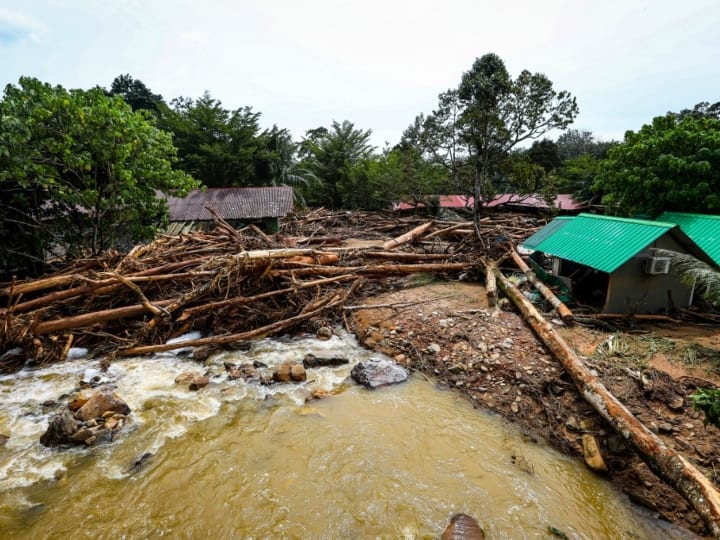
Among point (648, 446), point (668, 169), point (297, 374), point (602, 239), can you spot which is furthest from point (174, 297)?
point (668, 169)

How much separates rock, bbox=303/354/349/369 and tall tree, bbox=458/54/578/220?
11127 mm

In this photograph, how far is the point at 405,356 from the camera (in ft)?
20.7

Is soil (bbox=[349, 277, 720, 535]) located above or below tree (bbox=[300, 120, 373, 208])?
below

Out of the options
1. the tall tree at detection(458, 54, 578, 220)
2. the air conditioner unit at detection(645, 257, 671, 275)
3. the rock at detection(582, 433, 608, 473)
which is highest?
the tall tree at detection(458, 54, 578, 220)

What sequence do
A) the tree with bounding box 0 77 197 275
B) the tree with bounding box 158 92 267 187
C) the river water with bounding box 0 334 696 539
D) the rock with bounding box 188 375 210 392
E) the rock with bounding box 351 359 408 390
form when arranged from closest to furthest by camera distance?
the river water with bounding box 0 334 696 539, the rock with bounding box 188 375 210 392, the rock with bounding box 351 359 408 390, the tree with bounding box 0 77 197 275, the tree with bounding box 158 92 267 187

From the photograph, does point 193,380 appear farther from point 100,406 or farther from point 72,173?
point 72,173

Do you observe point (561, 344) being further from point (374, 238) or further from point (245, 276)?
point (374, 238)

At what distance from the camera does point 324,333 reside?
713 centimetres

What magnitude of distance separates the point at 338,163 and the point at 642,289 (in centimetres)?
2745

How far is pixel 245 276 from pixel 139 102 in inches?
1710

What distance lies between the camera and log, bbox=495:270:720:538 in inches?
113

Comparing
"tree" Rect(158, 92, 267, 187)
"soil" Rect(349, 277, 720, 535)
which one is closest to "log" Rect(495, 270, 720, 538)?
"soil" Rect(349, 277, 720, 535)

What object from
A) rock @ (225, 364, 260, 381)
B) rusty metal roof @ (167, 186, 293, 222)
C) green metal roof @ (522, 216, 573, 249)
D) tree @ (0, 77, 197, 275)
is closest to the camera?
rock @ (225, 364, 260, 381)

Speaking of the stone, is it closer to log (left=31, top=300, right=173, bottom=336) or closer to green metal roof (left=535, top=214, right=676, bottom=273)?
log (left=31, top=300, right=173, bottom=336)
